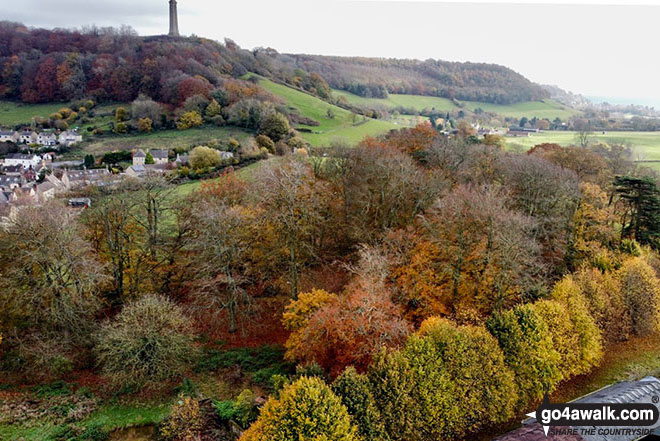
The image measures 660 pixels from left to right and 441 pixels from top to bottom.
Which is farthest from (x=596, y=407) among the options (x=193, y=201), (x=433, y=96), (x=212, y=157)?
(x=433, y=96)

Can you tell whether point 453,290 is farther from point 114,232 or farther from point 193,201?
point 114,232

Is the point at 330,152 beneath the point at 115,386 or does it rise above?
above

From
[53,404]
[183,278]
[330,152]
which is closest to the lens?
[53,404]

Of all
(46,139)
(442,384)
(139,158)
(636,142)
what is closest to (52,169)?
(139,158)

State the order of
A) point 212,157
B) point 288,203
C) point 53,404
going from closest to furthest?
point 53,404 → point 288,203 → point 212,157

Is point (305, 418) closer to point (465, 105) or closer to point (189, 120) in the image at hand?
point (189, 120)

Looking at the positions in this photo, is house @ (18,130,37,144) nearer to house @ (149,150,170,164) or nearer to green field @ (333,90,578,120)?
house @ (149,150,170,164)

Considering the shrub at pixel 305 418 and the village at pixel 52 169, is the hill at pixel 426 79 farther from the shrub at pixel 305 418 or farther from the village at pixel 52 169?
the shrub at pixel 305 418
